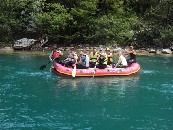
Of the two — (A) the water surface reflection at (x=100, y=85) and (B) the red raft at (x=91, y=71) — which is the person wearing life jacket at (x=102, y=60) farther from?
(A) the water surface reflection at (x=100, y=85)

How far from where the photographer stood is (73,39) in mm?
41031

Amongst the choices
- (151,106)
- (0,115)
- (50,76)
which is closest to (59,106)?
(0,115)

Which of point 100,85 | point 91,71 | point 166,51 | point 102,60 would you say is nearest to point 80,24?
point 166,51

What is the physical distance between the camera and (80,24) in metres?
40.0

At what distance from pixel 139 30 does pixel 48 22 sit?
10652 millimetres

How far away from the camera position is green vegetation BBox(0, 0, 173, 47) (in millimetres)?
39062

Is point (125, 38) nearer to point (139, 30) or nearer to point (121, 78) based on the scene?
point (139, 30)

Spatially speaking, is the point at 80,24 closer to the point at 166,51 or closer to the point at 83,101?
the point at 166,51

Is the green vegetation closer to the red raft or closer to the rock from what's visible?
the rock

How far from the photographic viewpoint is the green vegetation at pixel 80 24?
3906 cm

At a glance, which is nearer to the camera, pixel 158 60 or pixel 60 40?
pixel 158 60

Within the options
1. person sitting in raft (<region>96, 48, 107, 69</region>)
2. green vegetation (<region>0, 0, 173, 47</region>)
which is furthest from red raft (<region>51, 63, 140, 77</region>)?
green vegetation (<region>0, 0, 173, 47</region>)

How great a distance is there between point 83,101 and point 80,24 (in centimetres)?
2435

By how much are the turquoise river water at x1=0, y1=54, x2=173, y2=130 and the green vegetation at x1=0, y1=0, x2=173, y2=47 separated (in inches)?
568
